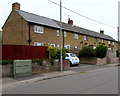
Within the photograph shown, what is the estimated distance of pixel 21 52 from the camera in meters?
13.1

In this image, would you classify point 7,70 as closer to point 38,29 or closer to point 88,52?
point 38,29

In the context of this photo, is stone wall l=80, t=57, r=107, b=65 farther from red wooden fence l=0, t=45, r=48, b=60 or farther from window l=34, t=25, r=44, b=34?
red wooden fence l=0, t=45, r=48, b=60

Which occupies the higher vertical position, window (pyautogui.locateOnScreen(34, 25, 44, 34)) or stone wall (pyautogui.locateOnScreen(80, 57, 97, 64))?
window (pyautogui.locateOnScreen(34, 25, 44, 34))

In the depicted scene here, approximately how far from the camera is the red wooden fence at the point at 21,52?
12.5 meters

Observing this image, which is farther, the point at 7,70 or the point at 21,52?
the point at 21,52

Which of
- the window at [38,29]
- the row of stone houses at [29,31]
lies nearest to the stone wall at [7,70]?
the row of stone houses at [29,31]

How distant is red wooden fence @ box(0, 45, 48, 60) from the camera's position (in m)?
12.5

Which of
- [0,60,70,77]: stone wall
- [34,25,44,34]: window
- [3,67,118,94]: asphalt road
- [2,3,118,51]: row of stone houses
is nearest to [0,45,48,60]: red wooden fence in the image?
[0,60,70,77]: stone wall

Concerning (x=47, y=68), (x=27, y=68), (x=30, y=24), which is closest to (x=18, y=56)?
(x=27, y=68)

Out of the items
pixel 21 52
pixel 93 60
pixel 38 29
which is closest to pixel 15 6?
pixel 38 29

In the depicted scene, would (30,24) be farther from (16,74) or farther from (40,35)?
(16,74)

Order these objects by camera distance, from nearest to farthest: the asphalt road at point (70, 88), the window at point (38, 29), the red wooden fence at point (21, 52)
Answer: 1. the asphalt road at point (70, 88)
2. the red wooden fence at point (21, 52)
3. the window at point (38, 29)

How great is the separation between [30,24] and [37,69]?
11.0 m

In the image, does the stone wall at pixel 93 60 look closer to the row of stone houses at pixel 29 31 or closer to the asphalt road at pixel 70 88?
the row of stone houses at pixel 29 31
